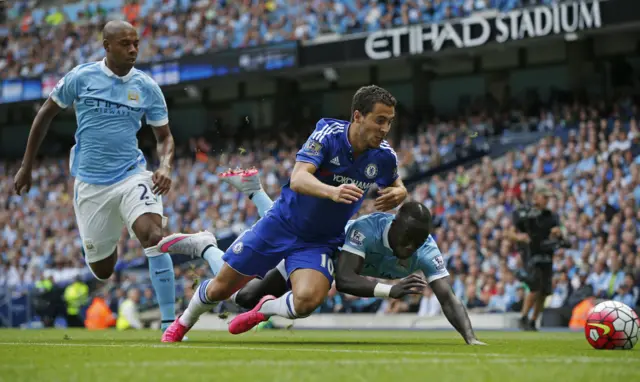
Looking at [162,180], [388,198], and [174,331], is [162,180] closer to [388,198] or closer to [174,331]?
[174,331]

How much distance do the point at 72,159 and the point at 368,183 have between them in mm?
2966

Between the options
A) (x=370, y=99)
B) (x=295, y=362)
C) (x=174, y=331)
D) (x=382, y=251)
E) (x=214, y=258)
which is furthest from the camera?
(x=214, y=258)

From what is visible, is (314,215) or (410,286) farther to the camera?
(314,215)

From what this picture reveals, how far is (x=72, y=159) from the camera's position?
8.85m

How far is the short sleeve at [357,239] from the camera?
7.38 meters

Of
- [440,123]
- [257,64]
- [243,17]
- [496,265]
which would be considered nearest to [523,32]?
[440,123]

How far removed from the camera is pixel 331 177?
7320mm

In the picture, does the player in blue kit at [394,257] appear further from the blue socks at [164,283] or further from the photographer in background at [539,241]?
the photographer in background at [539,241]

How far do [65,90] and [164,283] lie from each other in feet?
6.08

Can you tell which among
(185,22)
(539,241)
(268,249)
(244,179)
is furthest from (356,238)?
(185,22)

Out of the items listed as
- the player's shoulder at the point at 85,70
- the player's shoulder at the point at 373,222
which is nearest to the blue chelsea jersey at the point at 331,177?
the player's shoulder at the point at 373,222

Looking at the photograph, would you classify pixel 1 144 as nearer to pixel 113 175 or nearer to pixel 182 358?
pixel 113 175

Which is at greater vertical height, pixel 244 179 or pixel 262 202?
pixel 244 179

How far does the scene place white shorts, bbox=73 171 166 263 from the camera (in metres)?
8.42
